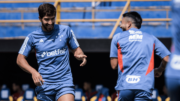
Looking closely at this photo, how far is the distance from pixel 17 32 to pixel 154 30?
20.9 ft

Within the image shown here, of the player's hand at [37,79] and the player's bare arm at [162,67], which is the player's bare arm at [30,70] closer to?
the player's hand at [37,79]

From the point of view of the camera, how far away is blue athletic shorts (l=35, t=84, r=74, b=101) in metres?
2.89

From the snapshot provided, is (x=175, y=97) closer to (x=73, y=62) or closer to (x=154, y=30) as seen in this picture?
(x=73, y=62)

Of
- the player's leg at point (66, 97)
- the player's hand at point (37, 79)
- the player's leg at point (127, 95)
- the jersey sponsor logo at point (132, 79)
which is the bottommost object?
the player's leg at point (66, 97)

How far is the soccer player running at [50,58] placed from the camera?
9.52 feet

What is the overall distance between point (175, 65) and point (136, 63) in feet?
3.36

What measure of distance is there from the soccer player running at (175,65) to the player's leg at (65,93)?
1.49 m

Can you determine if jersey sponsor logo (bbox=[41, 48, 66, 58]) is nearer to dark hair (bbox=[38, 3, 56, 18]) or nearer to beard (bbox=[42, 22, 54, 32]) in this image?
beard (bbox=[42, 22, 54, 32])

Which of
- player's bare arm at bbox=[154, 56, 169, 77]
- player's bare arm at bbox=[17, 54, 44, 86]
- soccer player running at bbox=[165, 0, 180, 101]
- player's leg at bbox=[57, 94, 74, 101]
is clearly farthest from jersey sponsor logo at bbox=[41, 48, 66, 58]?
soccer player running at bbox=[165, 0, 180, 101]

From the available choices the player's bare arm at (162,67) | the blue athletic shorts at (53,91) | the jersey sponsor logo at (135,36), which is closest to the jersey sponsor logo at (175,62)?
the jersey sponsor logo at (135,36)

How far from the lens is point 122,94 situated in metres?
2.65

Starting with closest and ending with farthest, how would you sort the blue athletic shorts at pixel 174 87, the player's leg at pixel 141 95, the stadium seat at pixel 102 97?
the blue athletic shorts at pixel 174 87
the player's leg at pixel 141 95
the stadium seat at pixel 102 97

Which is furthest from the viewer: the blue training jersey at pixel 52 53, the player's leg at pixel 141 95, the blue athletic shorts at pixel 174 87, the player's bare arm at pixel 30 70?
the blue training jersey at pixel 52 53

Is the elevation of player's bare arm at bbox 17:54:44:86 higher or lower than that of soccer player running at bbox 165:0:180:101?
lower
